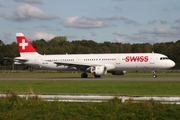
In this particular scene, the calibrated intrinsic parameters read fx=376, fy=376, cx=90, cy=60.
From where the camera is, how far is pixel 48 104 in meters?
15.8

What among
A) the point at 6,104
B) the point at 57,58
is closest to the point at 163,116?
the point at 6,104

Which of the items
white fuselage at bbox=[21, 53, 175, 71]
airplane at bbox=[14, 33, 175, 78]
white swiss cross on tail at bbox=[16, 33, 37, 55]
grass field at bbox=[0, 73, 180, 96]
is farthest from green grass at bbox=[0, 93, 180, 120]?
white swiss cross on tail at bbox=[16, 33, 37, 55]

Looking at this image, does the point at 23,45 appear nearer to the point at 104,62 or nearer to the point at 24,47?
the point at 24,47

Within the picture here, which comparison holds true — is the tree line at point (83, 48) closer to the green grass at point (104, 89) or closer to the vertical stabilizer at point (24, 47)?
the vertical stabilizer at point (24, 47)

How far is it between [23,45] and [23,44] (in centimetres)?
31

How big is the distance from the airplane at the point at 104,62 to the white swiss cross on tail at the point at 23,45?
163 centimetres

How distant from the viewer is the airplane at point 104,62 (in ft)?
171

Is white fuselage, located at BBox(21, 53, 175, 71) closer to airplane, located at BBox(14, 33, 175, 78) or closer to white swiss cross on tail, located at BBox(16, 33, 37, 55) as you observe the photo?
airplane, located at BBox(14, 33, 175, 78)

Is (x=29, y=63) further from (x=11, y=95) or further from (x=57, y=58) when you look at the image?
(x=11, y=95)

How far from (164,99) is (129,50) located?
135 meters

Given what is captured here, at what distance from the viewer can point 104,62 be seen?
54281 mm

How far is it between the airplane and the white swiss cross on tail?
5.35 feet

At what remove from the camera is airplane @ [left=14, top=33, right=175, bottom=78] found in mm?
52219

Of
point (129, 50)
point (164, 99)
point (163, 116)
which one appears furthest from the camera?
point (129, 50)
